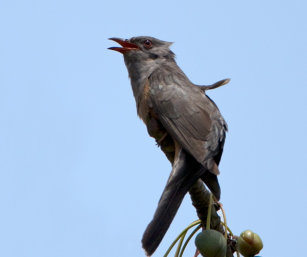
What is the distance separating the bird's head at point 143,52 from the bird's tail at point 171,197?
5.60 feet

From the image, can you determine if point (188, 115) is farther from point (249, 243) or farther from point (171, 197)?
point (249, 243)

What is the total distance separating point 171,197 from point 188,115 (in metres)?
1.04

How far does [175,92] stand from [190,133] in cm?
64

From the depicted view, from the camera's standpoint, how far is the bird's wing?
4.32 meters

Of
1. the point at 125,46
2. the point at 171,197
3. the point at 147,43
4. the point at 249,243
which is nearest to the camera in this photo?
the point at 249,243

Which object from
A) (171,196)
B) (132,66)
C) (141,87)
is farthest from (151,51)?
(171,196)

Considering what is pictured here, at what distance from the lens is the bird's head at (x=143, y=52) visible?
563 centimetres

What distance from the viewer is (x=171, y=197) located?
3.88 m

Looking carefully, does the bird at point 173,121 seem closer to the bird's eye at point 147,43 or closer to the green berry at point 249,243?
the bird's eye at point 147,43

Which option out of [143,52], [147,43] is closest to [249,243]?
[143,52]

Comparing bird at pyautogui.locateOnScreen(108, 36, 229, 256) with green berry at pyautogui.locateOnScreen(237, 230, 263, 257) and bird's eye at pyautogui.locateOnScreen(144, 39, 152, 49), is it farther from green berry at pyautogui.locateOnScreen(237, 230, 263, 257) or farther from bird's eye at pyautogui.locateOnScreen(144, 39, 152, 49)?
green berry at pyautogui.locateOnScreen(237, 230, 263, 257)

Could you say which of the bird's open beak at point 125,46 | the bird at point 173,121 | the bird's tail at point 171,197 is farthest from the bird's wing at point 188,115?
the bird's open beak at point 125,46

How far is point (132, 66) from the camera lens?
5.62m

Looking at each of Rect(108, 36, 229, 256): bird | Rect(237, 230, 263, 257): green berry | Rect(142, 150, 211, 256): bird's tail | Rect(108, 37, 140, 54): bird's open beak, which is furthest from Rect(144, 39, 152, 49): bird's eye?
Rect(237, 230, 263, 257): green berry
